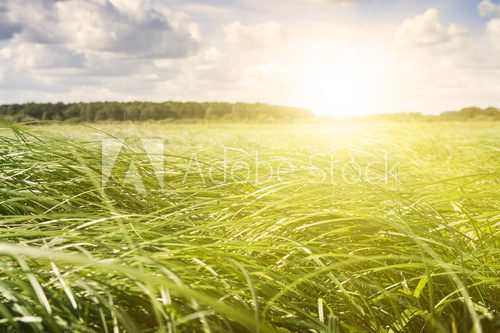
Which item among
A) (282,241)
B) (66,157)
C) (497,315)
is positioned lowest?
(497,315)

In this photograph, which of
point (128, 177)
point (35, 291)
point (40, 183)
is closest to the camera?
point (35, 291)

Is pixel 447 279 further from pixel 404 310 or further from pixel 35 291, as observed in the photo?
pixel 35 291

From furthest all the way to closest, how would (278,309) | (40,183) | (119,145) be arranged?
(119,145) → (40,183) → (278,309)

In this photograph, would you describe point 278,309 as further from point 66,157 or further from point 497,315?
point 66,157

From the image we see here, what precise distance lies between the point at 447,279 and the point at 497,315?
12 centimetres

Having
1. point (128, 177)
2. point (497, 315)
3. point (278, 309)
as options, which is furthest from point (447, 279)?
point (128, 177)

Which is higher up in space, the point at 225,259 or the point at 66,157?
the point at 66,157

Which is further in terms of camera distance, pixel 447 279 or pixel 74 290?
pixel 447 279

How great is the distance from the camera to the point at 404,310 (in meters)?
1.05

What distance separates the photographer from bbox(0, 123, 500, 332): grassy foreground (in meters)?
0.81

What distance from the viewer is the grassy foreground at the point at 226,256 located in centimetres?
81

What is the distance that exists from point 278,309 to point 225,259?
0.18 metres

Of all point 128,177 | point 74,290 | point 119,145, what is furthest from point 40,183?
point 74,290

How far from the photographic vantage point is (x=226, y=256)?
101 centimetres
